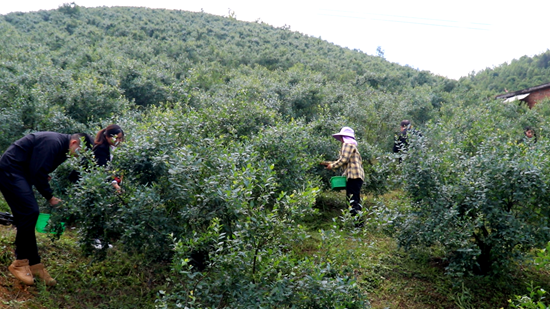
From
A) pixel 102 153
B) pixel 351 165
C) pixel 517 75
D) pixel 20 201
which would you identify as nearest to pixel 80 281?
pixel 20 201

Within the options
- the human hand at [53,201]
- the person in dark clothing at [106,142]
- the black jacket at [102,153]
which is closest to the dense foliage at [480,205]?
the person in dark clothing at [106,142]

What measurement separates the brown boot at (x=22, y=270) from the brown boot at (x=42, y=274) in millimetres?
104

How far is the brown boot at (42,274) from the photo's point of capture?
4.28m

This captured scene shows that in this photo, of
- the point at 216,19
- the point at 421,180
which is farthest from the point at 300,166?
the point at 216,19

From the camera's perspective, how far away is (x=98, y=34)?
83.1 feet

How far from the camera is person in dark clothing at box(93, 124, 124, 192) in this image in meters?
4.48

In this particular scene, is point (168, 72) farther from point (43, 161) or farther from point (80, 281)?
point (43, 161)

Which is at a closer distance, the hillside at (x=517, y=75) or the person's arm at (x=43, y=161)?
the person's arm at (x=43, y=161)

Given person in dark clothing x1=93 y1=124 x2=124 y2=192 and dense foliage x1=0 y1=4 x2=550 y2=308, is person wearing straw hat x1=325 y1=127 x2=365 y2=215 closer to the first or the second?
dense foliage x1=0 y1=4 x2=550 y2=308

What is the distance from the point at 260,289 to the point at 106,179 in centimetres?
192

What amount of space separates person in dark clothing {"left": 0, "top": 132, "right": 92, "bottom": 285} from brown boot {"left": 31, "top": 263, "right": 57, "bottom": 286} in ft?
0.26

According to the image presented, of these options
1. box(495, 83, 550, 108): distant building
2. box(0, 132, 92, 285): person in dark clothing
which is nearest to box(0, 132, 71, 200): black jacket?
box(0, 132, 92, 285): person in dark clothing

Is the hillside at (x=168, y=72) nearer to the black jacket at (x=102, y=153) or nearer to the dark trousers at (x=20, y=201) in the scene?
the black jacket at (x=102, y=153)

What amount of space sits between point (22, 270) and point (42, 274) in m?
0.24
